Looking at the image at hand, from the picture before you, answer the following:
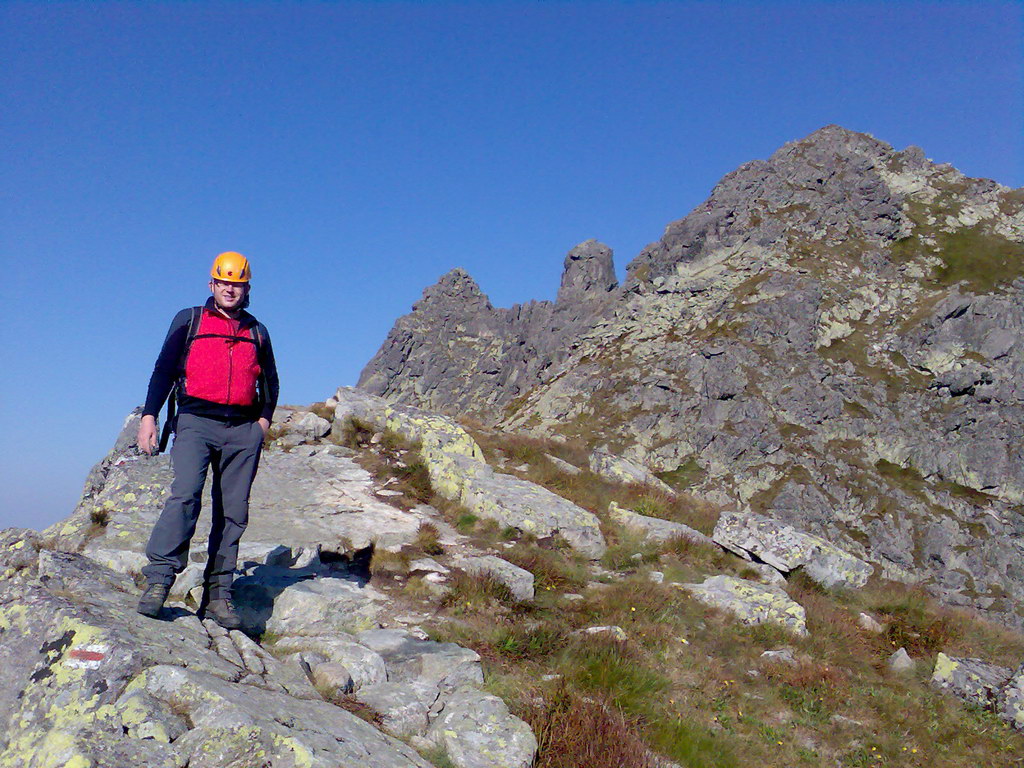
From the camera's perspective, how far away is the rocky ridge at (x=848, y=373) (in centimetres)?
10606

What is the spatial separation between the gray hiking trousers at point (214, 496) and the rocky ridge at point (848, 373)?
103738mm

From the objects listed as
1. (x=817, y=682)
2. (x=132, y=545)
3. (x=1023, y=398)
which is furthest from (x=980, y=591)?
(x=132, y=545)

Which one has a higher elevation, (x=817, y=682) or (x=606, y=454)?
(x=606, y=454)

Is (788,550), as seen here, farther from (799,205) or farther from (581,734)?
(799,205)

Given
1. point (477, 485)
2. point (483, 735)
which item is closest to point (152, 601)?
point (483, 735)

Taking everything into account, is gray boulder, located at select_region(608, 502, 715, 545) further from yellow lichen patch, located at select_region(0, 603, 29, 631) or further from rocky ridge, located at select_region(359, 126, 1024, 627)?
rocky ridge, located at select_region(359, 126, 1024, 627)

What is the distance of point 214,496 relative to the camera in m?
7.05

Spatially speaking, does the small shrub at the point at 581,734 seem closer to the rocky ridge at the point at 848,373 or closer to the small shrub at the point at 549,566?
the small shrub at the point at 549,566

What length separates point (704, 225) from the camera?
180 meters

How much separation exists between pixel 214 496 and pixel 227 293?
2317mm

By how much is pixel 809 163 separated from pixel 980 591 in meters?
128

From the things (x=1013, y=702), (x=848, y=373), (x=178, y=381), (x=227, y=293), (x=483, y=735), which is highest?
(x=848, y=373)

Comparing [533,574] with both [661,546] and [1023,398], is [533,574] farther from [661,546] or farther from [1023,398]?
[1023,398]

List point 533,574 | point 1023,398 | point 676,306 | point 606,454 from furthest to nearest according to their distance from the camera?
point 676,306 < point 1023,398 < point 606,454 < point 533,574
